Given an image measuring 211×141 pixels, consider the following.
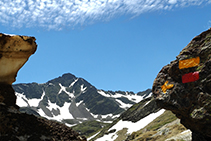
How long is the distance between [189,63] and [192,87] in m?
2.25

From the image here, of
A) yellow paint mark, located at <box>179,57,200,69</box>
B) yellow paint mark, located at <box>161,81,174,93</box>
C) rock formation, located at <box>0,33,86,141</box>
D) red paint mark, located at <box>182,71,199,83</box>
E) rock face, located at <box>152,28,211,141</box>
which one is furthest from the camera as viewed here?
yellow paint mark, located at <box>161,81,174,93</box>

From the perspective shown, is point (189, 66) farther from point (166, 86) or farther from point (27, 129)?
point (27, 129)

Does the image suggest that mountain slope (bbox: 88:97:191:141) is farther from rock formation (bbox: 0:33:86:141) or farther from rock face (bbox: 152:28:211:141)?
rock formation (bbox: 0:33:86:141)

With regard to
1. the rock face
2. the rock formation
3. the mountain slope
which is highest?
the rock formation

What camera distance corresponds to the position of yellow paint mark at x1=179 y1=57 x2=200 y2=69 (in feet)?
57.9

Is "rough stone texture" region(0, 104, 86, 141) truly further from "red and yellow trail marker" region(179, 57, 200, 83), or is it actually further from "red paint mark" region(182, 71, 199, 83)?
"red and yellow trail marker" region(179, 57, 200, 83)

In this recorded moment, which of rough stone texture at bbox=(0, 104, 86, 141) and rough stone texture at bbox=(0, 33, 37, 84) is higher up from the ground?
rough stone texture at bbox=(0, 33, 37, 84)

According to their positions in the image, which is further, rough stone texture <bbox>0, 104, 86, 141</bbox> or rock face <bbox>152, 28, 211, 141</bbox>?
rock face <bbox>152, 28, 211, 141</bbox>

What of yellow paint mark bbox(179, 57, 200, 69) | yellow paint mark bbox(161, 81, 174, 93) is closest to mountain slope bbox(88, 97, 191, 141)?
yellow paint mark bbox(161, 81, 174, 93)

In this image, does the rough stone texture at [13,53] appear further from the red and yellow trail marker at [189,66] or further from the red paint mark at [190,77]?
the red paint mark at [190,77]

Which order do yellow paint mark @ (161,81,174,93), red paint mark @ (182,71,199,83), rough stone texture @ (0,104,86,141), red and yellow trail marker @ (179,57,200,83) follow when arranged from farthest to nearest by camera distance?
yellow paint mark @ (161,81,174,93), red and yellow trail marker @ (179,57,200,83), red paint mark @ (182,71,199,83), rough stone texture @ (0,104,86,141)

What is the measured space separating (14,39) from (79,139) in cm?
992

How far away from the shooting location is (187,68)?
18.0m

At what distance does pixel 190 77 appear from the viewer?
17.5 meters
